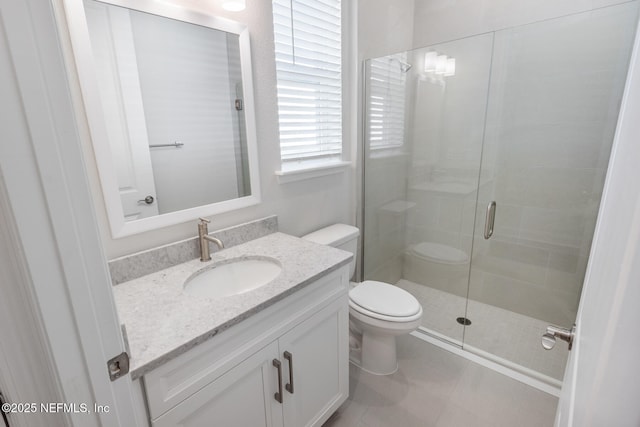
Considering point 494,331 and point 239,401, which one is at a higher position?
point 239,401

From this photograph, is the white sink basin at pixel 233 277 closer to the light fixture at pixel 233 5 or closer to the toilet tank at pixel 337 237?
the toilet tank at pixel 337 237

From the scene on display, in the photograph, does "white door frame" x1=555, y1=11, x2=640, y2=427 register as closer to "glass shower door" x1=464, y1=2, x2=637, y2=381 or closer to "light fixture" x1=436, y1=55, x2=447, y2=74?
"glass shower door" x1=464, y1=2, x2=637, y2=381

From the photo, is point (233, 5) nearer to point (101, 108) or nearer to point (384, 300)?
point (101, 108)

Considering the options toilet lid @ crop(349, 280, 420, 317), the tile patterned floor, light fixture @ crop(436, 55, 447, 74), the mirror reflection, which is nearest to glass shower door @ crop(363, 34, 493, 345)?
light fixture @ crop(436, 55, 447, 74)

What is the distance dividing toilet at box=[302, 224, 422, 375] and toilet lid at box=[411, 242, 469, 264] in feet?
2.68

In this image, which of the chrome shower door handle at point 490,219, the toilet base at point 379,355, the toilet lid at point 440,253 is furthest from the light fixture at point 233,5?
the toilet lid at point 440,253

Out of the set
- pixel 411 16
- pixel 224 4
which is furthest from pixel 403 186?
pixel 224 4

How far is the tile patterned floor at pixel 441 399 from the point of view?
4.97 feet

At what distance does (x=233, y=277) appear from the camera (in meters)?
1.37

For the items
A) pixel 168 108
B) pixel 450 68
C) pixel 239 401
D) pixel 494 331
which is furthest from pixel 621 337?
pixel 450 68

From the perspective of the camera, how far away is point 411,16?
7.84 feet

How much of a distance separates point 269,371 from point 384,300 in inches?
34.3

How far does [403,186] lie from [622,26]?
1518 mm

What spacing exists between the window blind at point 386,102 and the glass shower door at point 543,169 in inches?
23.9
